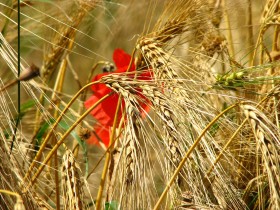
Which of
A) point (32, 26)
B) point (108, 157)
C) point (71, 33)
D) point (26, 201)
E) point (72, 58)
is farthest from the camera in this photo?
point (72, 58)

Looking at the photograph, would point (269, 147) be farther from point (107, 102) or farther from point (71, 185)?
point (107, 102)

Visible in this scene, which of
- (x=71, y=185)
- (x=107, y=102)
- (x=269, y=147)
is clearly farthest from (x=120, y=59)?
(x=269, y=147)

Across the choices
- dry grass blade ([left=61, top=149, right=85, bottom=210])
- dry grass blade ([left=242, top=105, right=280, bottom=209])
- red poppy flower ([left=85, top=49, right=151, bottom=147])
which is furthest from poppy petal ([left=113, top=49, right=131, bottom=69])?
dry grass blade ([left=242, top=105, right=280, bottom=209])

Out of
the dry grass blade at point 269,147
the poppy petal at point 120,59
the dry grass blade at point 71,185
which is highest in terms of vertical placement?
the poppy petal at point 120,59

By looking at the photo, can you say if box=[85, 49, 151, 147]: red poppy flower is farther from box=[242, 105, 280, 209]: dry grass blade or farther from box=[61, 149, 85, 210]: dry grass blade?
box=[242, 105, 280, 209]: dry grass blade

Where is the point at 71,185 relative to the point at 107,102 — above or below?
below

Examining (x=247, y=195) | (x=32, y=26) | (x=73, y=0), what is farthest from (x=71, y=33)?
(x=247, y=195)

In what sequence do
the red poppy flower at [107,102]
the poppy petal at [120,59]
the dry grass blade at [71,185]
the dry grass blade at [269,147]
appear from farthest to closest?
the poppy petal at [120,59]
the red poppy flower at [107,102]
the dry grass blade at [71,185]
the dry grass blade at [269,147]

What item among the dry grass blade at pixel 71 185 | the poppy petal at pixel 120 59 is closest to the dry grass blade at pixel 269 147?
the dry grass blade at pixel 71 185

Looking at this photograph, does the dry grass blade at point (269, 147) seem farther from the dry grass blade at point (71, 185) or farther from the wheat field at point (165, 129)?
the dry grass blade at point (71, 185)

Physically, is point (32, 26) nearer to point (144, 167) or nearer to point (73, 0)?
point (73, 0)

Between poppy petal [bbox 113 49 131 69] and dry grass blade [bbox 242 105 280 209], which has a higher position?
poppy petal [bbox 113 49 131 69]
